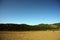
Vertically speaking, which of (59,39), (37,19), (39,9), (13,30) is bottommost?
(59,39)

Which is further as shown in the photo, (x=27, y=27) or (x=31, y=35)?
(x=27, y=27)

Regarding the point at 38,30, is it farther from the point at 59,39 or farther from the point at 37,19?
the point at 59,39

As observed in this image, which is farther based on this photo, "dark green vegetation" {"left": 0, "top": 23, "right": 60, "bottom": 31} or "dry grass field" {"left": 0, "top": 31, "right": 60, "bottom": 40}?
"dark green vegetation" {"left": 0, "top": 23, "right": 60, "bottom": 31}

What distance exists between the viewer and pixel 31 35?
697 centimetres

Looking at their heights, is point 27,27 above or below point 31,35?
above

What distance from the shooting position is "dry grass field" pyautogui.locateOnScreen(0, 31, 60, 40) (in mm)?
6709

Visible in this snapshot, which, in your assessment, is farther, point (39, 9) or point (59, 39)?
point (39, 9)

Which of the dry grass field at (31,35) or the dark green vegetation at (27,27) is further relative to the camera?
the dark green vegetation at (27,27)

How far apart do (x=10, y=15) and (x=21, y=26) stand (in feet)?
2.26

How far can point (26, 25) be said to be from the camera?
23.4 ft

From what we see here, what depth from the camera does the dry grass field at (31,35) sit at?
671 centimetres

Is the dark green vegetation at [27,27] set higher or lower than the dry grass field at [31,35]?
higher

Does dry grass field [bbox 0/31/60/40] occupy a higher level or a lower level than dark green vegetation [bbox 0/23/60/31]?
lower

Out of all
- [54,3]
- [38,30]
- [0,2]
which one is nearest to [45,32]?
[38,30]
